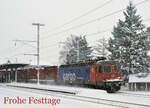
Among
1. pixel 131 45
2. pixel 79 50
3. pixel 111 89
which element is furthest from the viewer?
pixel 79 50

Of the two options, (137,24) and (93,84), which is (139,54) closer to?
(137,24)

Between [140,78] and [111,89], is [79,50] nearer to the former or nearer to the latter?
[140,78]

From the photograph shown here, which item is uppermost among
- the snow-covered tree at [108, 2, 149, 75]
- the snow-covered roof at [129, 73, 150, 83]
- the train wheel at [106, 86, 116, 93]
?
the snow-covered tree at [108, 2, 149, 75]

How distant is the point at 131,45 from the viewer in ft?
110

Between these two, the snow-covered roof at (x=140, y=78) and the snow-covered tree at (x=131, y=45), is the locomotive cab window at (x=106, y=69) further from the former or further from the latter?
the snow-covered tree at (x=131, y=45)

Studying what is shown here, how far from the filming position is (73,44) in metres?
69.5

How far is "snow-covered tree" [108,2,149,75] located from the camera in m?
33.0

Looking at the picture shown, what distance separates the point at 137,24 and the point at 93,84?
46.0 ft

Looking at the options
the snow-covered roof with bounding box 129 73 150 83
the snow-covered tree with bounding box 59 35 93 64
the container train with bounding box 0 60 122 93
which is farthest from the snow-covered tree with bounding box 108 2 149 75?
the snow-covered tree with bounding box 59 35 93 64

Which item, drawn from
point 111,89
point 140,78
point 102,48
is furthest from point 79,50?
point 111,89

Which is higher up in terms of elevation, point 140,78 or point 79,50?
point 79,50

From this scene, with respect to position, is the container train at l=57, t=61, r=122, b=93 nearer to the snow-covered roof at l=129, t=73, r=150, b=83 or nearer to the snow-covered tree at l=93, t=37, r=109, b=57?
the snow-covered roof at l=129, t=73, r=150, b=83

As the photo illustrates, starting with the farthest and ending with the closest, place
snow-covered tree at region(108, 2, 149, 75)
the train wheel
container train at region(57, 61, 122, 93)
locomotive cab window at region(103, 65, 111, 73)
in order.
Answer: snow-covered tree at region(108, 2, 149, 75)
locomotive cab window at region(103, 65, 111, 73)
container train at region(57, 61, 122, 93)
the train wheel

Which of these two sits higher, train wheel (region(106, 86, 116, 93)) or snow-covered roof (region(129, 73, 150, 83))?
snow-covered roof (region(129, 73, 150, 83))
